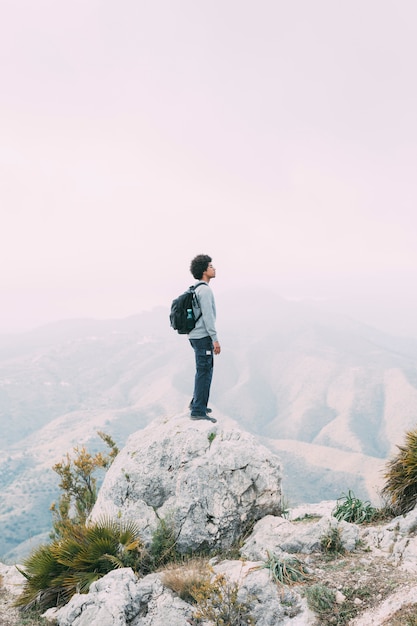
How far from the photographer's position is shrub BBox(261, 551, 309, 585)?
541 cm

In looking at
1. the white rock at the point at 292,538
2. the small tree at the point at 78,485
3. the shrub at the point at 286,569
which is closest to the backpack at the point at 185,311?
the white rock at the point at 292,538

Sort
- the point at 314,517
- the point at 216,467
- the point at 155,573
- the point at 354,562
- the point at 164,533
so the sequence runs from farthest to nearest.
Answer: the point at 314,517
the point at 216,467
the point at 164,533
the point at 155,573
the point at 354,562

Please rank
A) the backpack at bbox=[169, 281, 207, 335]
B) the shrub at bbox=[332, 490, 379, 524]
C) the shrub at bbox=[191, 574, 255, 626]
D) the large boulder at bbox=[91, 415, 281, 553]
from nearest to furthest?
the shrub at bbox=[191, 574, 255, 626] < the large boulder at bbox=[91, 415, 281, 553] < the shrub at bbox=[332, 490, 379, 524] < the backpack at bbox=[169, 281, 207, 335]

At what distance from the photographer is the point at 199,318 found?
800 cm

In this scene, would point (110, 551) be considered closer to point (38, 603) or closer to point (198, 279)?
point (38, 603)

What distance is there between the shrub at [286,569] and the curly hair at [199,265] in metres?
4.97

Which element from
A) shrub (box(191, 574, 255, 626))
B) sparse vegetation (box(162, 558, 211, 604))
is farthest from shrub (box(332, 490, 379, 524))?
shrub (box(191, 574, 255, 626))

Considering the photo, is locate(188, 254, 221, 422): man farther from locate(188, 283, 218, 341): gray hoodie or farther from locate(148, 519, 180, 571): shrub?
locate(148, 519, 180, 571): shrub

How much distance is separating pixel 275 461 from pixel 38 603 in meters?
4.81

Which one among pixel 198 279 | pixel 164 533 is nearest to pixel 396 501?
pixel 164 533

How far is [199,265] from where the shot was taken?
26.6 ft

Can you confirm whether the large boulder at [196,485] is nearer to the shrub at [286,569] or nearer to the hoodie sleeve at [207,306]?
the shrub at [286,569]

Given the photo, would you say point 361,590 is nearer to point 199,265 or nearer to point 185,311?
point 185,311

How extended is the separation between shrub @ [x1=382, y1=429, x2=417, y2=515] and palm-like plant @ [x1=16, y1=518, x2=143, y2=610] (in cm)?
468
